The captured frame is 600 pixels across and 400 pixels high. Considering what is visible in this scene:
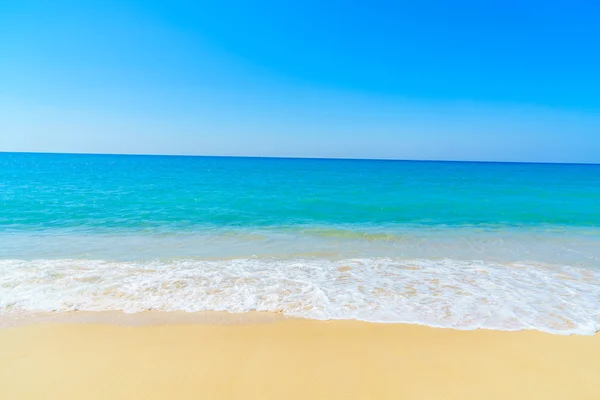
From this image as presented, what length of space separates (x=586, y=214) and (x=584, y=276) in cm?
1302

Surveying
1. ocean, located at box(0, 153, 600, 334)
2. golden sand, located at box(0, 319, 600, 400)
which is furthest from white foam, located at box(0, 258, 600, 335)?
golden sand, located at box(0, 319, 600, 400)

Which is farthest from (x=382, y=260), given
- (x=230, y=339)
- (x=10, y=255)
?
(x=10, y=255)

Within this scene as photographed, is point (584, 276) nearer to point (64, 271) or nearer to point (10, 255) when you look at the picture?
point (64, 271)

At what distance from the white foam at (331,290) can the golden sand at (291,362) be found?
0.49 m

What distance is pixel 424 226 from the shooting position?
510 inches

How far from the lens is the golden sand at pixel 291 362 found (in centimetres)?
328

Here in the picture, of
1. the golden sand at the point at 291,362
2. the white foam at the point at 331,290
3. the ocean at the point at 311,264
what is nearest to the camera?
the golden sand at the point at 291,362

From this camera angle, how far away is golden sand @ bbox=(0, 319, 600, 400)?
328cm

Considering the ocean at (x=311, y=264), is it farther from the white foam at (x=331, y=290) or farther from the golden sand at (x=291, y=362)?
the golden sand at (x=291, y=362)

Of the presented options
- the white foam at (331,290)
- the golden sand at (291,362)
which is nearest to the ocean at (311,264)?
the white foam at (331,290)

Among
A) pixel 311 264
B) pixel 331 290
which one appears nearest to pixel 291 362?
pixel 331 290

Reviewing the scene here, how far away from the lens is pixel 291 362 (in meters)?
3.73

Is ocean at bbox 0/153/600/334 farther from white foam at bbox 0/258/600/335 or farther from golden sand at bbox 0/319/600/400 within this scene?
golden sand at bbox 0/319/600/400

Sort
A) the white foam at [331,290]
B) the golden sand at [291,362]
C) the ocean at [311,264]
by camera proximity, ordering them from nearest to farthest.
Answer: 1. the golden sand at [291,362]
2. the white foam at [331,290]
3. the ocean at [311,264]
